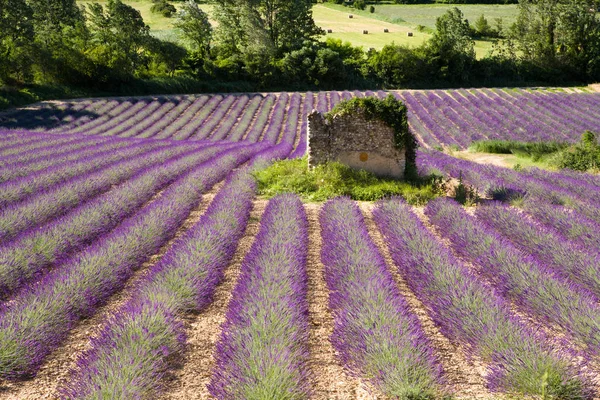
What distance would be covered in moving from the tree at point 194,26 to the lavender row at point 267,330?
35.3 m

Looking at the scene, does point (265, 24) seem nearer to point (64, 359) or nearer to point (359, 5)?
point (359, 5)

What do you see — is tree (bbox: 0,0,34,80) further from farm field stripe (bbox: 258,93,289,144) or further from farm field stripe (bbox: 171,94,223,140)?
farm field stripe (bbox: 258,93,289,144)

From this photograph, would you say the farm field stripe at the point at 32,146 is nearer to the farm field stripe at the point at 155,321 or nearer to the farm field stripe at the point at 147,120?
the farm field stripe at the point at 147,120

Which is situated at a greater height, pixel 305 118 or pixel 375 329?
pixel 305 118

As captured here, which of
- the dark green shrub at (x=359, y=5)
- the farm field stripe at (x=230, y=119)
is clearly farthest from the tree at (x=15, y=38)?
the dark green shrub at (x=359, y=5)

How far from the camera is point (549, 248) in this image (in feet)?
18.1

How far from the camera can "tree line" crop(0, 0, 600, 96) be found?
3028cm

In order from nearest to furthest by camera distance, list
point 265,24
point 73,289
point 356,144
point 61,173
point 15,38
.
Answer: point 73,289 → point 61,173 → point 356,144 → point 15,38 → point 265,24

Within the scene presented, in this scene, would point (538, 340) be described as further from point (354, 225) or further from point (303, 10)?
point (303, 10)

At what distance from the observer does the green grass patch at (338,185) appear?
895 centimetres

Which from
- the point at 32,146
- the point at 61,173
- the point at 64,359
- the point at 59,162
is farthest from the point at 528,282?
the point at 32,146

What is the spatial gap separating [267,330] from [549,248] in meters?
4.22

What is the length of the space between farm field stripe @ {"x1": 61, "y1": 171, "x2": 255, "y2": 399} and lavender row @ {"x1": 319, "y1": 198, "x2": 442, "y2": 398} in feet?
4.63

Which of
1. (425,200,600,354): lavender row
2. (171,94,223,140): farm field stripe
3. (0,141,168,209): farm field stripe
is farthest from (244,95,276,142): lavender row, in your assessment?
(425,200,600,354): lavender row
